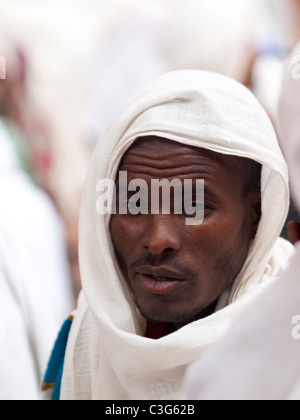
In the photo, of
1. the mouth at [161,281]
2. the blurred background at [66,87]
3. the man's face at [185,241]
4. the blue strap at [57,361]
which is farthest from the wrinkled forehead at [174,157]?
the blurred background at [66,87]

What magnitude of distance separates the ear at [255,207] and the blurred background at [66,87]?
64 cm

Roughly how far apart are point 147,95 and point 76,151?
4.38 meters

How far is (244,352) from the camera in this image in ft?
4.47

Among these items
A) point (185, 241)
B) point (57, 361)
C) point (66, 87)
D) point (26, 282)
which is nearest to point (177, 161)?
point (185, 241)

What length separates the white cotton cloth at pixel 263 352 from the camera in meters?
1.34

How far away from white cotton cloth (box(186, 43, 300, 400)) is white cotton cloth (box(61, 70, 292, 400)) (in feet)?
1.84

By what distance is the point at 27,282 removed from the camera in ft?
9.38

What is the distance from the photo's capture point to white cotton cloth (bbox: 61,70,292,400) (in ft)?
6.46

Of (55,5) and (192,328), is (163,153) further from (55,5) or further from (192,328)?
(55,5)

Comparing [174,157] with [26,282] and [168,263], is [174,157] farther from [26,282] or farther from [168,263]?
[26,282]

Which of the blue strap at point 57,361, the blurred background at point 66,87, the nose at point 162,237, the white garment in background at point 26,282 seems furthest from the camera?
the blurred background at point 66,87

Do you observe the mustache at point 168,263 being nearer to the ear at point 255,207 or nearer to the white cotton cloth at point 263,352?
the ear at point 255,207

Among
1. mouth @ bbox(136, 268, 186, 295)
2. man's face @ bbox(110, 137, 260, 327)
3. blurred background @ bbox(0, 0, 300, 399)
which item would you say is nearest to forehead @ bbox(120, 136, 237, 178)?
man's face @ bbox(110, 137, 260, 327)
